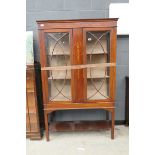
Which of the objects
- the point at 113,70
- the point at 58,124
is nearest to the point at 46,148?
the point at 58,124

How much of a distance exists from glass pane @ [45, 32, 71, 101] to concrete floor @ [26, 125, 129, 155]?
1.87 ft

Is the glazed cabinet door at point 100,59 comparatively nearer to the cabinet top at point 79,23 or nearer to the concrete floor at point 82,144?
the cabinet top at point 79,23

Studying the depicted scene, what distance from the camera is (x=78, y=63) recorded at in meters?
2.39

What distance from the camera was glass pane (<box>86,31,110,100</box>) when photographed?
2.44m

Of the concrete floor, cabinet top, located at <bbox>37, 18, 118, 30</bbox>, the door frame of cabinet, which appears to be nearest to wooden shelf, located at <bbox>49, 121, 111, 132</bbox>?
the concrete floor

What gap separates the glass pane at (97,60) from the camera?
95.9 inches

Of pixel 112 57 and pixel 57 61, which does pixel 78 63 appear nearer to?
pixel 57 61

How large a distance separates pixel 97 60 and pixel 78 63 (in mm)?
302

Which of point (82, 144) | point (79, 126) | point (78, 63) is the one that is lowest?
point (82, 144)

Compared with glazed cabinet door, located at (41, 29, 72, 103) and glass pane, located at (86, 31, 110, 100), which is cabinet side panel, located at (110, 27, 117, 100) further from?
glazed cabinet door, located at (41, 29, 72, 103)

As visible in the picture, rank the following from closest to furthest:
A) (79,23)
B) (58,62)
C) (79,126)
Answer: (79,23) → (58,62) → (79,126)

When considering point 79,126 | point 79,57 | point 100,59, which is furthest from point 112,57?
point 79,126

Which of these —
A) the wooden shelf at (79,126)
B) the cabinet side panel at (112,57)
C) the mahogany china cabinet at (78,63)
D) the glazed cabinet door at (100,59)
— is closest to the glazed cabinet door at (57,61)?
the mahogany china cabinet at (78,63)
